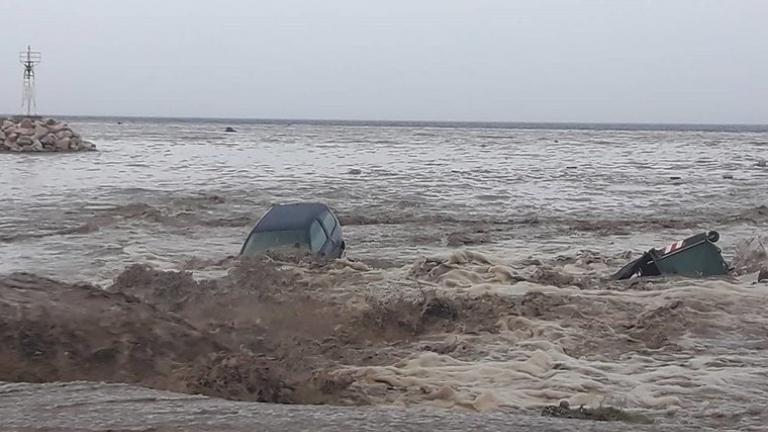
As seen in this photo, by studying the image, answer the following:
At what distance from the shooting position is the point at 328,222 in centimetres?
1520

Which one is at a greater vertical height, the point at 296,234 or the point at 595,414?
the point at 296,234

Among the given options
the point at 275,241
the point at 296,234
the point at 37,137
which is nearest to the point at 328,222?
the point at 296,234

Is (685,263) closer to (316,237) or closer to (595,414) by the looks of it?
(316,237)

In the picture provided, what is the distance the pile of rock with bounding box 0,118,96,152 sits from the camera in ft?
182

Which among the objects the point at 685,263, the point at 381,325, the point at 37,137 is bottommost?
the point at 381,325

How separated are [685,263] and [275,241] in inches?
282

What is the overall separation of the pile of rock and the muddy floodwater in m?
33.7

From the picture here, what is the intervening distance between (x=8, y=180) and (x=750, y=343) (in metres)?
31.0

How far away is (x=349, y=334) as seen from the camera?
10516 mm

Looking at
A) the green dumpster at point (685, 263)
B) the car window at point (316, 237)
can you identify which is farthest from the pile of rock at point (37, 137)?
the green dumpster at point (685, 263)

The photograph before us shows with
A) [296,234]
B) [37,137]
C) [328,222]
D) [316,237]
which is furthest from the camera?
[37,137]

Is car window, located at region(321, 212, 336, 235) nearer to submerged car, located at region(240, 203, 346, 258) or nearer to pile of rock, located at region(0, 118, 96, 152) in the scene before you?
submerged car, located at region(240, 203, 346, 258)

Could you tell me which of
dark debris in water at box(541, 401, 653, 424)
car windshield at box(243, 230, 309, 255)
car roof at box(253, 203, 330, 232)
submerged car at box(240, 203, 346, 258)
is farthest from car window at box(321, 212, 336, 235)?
dark debris in water at box(541, 401, 653, 424)

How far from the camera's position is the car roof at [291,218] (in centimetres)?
1436
